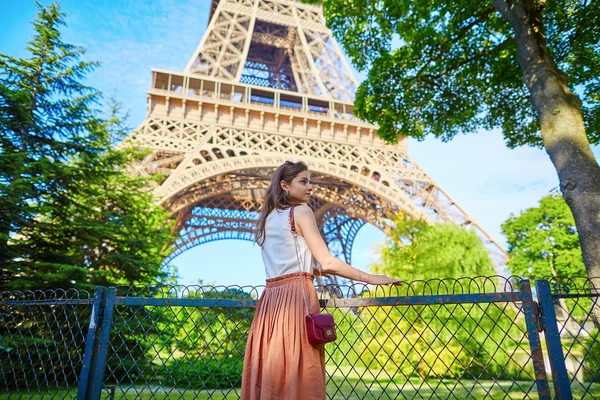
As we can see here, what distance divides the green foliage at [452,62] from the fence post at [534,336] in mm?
5423

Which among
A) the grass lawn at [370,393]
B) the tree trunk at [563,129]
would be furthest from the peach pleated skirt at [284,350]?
the tree trunk at [563,129]

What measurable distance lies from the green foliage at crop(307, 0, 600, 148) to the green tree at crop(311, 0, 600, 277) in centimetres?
2

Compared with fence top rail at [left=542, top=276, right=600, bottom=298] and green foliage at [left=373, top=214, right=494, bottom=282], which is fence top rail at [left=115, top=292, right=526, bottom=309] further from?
green foliage at [left=373, top=214, right=494, bottom=282]

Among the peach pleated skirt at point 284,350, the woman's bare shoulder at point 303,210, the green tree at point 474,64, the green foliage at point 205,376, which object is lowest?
the green foliage at point 205,376

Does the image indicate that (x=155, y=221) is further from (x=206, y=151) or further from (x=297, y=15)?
(x=297, y=15)

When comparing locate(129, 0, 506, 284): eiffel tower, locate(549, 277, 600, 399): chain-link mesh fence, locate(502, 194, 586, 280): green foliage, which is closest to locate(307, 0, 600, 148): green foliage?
locate(549, 277, 600, 399): chain-link mesh fence

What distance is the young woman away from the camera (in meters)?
1.98

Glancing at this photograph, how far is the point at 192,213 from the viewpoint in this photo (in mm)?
24359

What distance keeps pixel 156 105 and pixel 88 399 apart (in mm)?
16844

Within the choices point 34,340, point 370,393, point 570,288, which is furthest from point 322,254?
point 34,340

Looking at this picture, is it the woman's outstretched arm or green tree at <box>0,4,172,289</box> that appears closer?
the woman's outstretched arm

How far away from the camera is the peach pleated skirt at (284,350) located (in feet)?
6.41

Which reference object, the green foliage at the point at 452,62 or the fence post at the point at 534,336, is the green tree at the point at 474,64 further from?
the fence post at the point at 534,336

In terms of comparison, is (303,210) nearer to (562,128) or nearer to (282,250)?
(282,250)
